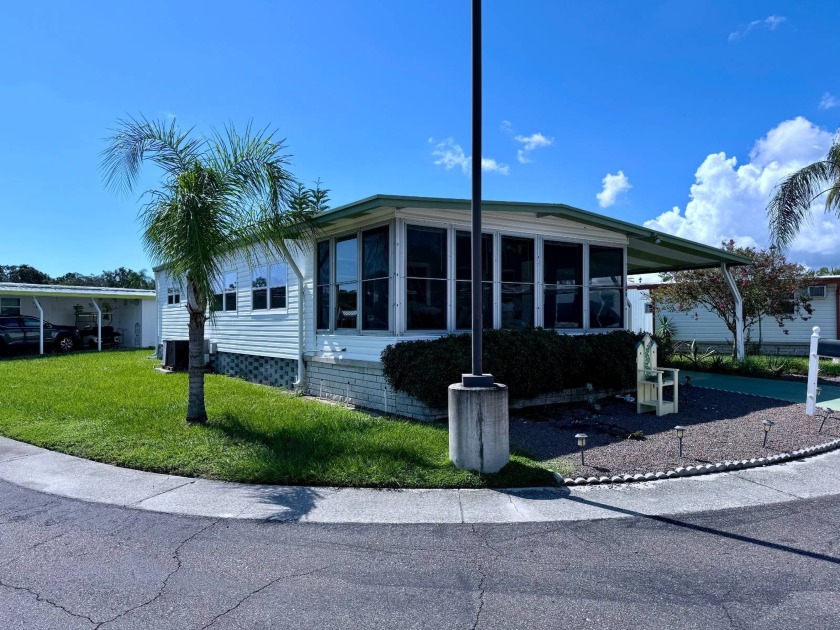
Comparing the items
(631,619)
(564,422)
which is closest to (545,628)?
(631,619)

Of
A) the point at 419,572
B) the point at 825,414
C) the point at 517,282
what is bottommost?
the point at 419,572

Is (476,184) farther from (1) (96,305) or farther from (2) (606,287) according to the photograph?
(1) (96,305)

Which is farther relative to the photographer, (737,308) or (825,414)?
(737,308)

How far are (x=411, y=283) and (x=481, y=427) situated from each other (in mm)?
3767

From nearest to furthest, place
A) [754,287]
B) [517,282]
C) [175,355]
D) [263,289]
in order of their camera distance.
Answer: [517,282] < [263,289] < [175,355] < [754,287]

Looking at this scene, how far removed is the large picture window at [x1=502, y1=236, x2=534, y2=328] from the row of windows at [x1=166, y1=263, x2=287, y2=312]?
489 centimetres

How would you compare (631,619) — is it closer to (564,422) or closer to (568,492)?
(568,492)

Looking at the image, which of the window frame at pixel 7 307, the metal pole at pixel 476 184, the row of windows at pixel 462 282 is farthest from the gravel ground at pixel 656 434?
the window frame at pixel 7 307

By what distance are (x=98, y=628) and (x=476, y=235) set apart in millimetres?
4384

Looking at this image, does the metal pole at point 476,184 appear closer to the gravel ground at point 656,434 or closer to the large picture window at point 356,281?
the gravel ground at point 656,434

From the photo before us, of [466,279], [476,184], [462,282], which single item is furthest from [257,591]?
[466,279]

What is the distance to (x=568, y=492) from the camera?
511cm

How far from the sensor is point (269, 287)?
40.3 feet

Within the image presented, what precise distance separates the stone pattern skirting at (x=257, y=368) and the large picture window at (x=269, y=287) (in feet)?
4.04
